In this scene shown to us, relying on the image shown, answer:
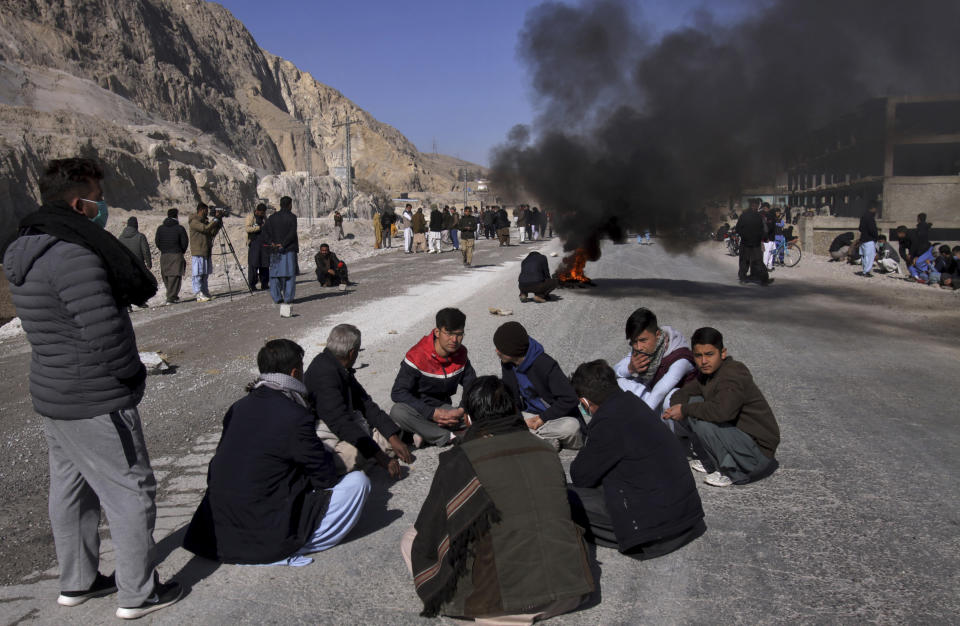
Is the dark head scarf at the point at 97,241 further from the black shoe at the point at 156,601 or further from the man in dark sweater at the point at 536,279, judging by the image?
the man in dark sweater at the point at 536,279

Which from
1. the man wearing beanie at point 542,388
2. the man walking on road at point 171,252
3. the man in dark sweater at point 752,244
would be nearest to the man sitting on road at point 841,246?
the man in dark sweater at point 752,244

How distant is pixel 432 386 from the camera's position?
4.99 m

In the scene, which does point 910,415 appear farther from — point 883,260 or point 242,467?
point 883,260

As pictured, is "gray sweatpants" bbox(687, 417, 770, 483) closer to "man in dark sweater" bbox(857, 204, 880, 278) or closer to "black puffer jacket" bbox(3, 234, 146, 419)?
"black puffer jacket" bbox(3, 234, 146, 419)

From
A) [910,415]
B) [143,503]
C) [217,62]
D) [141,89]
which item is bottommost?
[910,415]

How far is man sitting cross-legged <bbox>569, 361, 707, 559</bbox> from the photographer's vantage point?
3.19 meters

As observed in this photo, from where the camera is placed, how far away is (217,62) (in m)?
73.0

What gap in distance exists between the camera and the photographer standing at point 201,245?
1184 centimetres

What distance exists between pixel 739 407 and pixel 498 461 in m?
1.96

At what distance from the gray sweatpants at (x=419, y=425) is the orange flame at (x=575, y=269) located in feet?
28.0

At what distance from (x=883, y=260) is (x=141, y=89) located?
48025mm

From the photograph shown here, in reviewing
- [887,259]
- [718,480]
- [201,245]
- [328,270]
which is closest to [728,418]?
[718,480]

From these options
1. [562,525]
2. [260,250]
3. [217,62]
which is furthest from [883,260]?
[217,62]

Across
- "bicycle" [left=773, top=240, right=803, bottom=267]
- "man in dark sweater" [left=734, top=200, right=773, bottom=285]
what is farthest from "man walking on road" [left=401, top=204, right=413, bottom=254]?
"man in dark sweater" [left=734, top=200, right=773, bottom=285]
